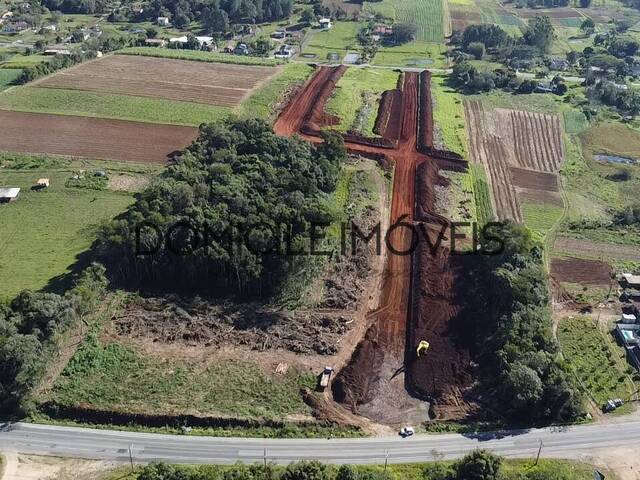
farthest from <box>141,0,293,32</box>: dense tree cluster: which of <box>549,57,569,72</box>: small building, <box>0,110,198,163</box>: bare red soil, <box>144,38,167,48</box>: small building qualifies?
<box>549,57,569,72</box>: small building

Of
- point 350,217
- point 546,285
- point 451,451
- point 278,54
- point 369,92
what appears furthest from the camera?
point 278,54

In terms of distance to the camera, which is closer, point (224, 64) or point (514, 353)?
point (514, 353)

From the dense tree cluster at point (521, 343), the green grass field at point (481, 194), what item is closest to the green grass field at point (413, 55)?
the green grass field at point (481, 194)

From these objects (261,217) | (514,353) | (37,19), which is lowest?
(514,353)

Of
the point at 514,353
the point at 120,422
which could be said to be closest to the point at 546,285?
the point at 514,353

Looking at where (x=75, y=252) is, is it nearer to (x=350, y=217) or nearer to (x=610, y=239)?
(x=350, y=217)

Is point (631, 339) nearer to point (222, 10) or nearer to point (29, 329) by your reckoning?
point (29, 329)

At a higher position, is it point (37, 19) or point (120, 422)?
point (37, 19)
